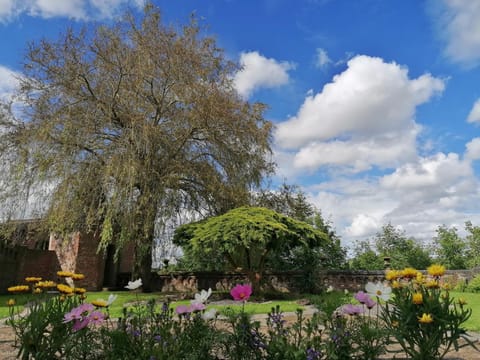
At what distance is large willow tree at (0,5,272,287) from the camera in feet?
37.8

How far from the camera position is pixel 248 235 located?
34.4 feet

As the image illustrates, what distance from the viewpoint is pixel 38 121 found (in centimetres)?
1223

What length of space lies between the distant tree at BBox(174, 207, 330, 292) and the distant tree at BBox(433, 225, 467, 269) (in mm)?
14866

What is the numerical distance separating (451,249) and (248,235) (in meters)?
18.8

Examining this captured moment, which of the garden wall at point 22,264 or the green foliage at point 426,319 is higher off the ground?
the garden wall at point 22,264

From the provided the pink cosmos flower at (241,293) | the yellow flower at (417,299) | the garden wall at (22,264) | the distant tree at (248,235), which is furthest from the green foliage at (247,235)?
the yellow flower at (417,299)

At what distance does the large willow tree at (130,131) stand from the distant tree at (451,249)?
52.2 ft

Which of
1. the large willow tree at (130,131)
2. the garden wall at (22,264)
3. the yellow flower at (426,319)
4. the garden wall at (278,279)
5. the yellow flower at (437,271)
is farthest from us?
the garden wall at (278,279)

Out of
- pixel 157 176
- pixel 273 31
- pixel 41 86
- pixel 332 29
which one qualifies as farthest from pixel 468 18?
pixel 41 86

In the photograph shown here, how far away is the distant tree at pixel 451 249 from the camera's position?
2278cm

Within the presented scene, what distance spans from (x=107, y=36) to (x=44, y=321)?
12.8m

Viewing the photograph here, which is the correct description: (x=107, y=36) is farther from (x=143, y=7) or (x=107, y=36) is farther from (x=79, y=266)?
(x=79, y=266)

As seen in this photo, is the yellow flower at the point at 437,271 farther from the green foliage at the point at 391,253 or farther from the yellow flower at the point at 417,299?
the green foliage at the point at 391,253

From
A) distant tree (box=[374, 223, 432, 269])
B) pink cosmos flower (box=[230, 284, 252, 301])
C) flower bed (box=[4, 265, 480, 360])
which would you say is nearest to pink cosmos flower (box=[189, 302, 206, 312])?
flower bed (box=[4, 265, 480, 360])
